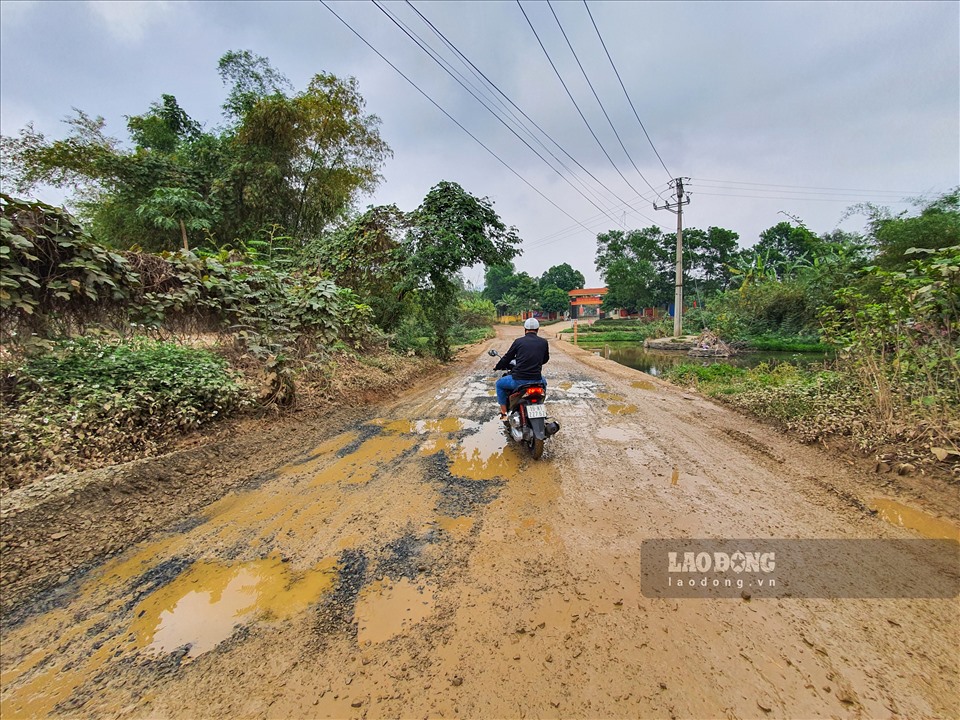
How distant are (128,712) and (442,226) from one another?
902 cm

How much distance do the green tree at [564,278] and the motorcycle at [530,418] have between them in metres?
57.1

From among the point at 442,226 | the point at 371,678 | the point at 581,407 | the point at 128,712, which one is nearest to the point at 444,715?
the point at 371,678

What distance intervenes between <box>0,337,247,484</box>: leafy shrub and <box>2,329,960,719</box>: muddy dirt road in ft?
2.60

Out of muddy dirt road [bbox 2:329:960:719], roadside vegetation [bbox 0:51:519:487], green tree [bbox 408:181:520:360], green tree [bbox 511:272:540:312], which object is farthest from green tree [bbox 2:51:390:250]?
green tree [bbox 511:272:540:312]

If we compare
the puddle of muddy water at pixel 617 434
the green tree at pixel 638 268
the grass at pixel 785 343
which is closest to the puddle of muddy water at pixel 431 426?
the puddle of muddy water at pixel 617 434

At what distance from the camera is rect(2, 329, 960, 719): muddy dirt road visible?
152cm

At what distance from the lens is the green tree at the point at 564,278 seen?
60.0 m

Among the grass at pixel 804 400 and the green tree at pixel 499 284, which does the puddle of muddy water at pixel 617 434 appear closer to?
the grass at pixel 804 400

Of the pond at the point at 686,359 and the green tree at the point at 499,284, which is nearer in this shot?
the pond at the point at 686,359

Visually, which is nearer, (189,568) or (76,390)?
(189,568)

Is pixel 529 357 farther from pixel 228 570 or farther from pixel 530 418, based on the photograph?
pixel 228 570

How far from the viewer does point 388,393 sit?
22.4 feet

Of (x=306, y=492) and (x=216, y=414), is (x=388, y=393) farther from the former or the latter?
(x=306, y=492)

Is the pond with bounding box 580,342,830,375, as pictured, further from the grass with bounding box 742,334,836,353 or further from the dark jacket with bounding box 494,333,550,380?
the dark jacket with bounding box 494,333,550,380
